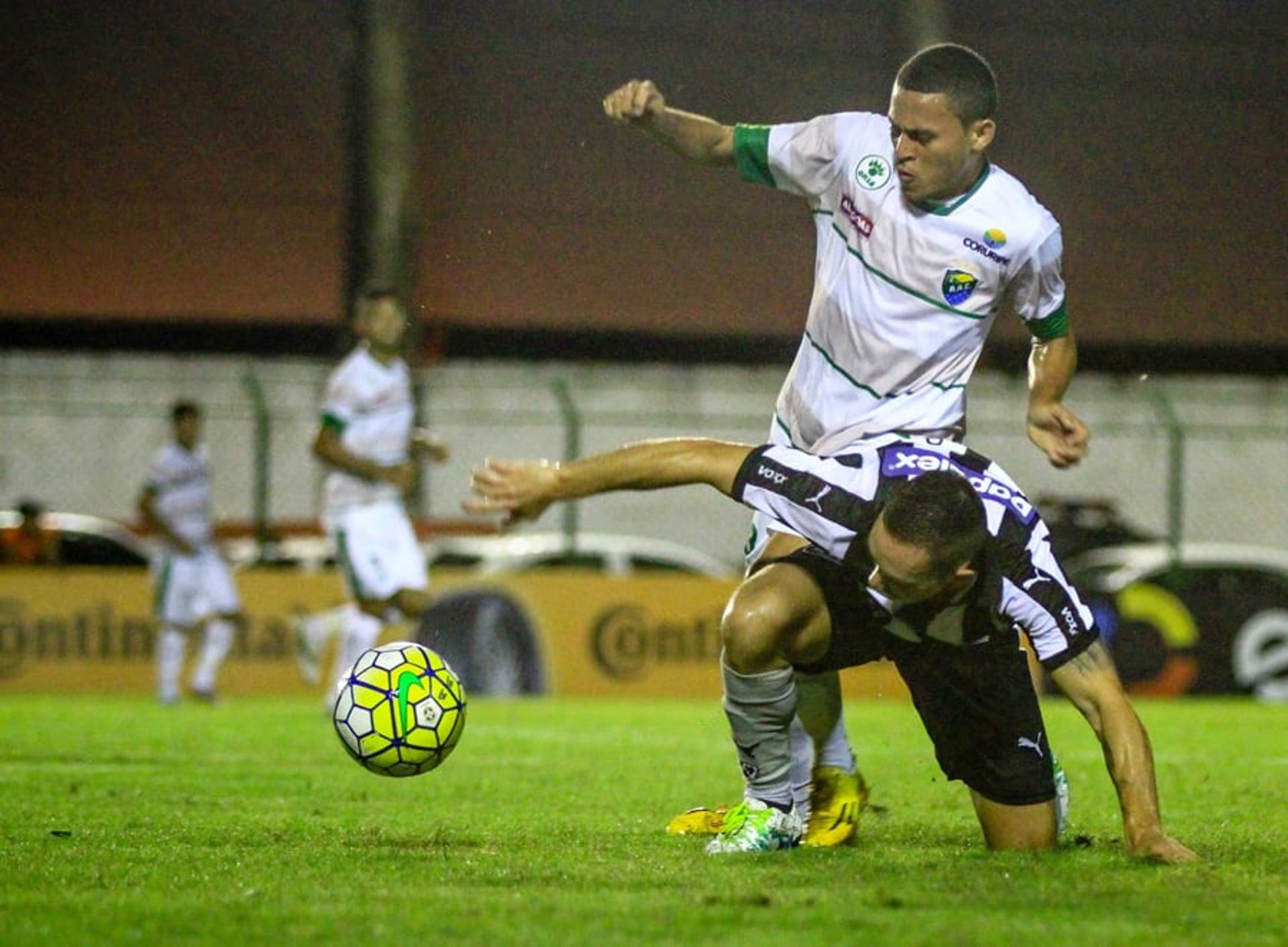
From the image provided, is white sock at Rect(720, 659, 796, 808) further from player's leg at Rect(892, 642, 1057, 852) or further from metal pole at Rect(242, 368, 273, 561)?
metal pole at Rect(242, 368, 273, 561)

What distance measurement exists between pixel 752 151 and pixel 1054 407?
49.7 inches

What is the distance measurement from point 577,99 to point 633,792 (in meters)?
15.2

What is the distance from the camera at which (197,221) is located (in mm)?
22297

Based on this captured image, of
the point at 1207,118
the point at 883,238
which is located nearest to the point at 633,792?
the point at 883,238

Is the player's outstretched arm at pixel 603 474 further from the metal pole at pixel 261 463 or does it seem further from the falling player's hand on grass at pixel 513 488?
the metal pole at pixel 261 463

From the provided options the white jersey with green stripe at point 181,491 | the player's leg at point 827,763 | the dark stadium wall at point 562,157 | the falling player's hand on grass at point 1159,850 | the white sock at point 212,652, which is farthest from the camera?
the dark stadium wall at point 562,157

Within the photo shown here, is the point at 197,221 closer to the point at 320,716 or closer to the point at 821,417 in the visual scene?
the point at 320,716

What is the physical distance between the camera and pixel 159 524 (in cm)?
1511

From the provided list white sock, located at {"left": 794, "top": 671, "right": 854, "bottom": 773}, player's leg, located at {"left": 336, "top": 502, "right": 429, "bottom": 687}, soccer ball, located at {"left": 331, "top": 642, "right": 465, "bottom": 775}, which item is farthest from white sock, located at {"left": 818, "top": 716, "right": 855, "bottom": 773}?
player's leg, located at {"left": 336, "top": 502, "right": 429, "bottom": 687}

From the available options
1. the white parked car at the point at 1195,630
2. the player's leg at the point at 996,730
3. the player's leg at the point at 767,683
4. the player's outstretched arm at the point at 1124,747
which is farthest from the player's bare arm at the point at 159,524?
the player's outstretched arm at the point at 1124,747

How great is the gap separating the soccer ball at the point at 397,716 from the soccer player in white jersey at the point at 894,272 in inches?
32.4

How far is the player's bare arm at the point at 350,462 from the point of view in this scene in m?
11.9

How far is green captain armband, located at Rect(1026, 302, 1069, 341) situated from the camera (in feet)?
21.1

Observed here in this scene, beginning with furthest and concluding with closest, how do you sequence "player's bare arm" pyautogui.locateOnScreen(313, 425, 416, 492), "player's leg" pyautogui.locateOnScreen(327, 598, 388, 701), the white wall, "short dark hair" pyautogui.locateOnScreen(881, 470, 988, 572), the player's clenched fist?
the white wall < "player's leg" pyautogui.locateOnScreen(327, 598, 388, 701) < "player's bare arm" pyautogui.locateOnScreen(313, 425, 416, 492) < the player's clenched fist < "short dark hair" pyautogui.locateOnScreen(881, 470, 988, 572)
